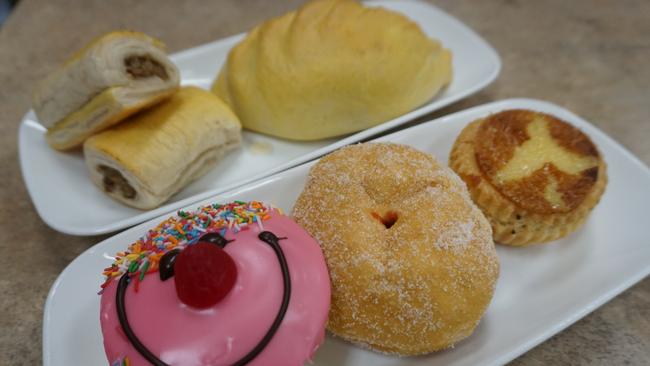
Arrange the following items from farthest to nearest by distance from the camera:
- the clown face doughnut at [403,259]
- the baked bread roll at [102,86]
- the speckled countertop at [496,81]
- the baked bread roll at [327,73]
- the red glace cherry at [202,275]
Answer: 1. the baked bread roll at [327,73]
2. the baked bread roll at [102,86]
3. the speckled countertop at [496,81]
4. the clown face doughnut at [403,259]
5. the red glace cherry at [202,275]

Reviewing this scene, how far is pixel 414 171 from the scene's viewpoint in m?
1.17

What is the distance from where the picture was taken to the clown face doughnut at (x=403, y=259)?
1011mm

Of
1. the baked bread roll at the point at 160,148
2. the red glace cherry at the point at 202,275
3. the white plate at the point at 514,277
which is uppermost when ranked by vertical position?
the red glace cherry at the point at 202,275

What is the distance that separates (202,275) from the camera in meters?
0.83

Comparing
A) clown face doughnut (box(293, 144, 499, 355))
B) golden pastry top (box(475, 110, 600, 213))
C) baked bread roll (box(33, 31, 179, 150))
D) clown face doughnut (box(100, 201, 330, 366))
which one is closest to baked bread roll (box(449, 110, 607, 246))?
golden pastry top (box(475, 110, 600, 213))

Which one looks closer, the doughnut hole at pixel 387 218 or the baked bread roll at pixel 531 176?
the doughnut hole at pixel 387 218

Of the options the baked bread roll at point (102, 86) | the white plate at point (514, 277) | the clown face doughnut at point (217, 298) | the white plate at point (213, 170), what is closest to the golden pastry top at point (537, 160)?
the white plate at point (514, 277)

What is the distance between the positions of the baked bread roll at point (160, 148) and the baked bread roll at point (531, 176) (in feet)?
2.50

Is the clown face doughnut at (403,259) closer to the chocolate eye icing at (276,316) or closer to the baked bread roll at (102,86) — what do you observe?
the chocolate eye icing at (276,316)

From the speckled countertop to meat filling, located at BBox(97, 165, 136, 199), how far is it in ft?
0.53

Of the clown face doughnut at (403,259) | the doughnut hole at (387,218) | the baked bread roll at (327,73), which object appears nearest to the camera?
the clown face doughnut at (403,259)

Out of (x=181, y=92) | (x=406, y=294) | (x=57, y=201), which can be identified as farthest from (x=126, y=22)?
(x=406, y=294)

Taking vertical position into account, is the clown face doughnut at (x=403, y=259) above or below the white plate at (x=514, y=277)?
above

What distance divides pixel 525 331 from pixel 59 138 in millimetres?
1447
